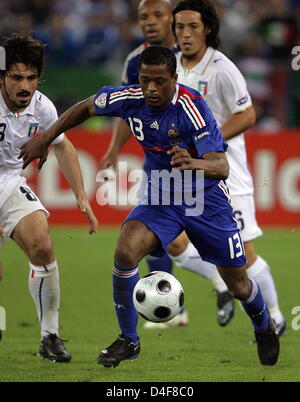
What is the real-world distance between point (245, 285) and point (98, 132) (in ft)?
25.4

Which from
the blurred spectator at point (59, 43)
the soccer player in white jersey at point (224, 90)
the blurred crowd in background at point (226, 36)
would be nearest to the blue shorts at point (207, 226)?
the soccer player in white jersey at point (224, 90)

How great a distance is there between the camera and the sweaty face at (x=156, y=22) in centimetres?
792

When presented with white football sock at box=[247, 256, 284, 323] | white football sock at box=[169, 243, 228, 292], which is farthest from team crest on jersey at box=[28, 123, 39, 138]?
white football sock at box=[247, 256, 284, 323]

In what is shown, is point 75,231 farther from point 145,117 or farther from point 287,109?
point 145,117

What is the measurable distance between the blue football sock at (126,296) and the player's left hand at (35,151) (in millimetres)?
835

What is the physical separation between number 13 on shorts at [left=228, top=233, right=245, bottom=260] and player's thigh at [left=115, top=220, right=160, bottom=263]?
0.46m

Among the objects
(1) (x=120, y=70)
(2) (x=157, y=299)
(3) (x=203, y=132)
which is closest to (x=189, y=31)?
(3) (x=203, y=132)

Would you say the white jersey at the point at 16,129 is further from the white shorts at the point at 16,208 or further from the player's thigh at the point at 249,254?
the player's thigh at the point at 249,254

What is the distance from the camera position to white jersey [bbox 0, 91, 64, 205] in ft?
20.9

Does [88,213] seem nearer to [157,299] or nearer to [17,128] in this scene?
[17,128]

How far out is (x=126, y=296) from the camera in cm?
619

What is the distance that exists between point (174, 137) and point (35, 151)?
2.95ft

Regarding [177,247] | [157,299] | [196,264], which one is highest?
[157,299]

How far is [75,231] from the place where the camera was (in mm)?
13727
